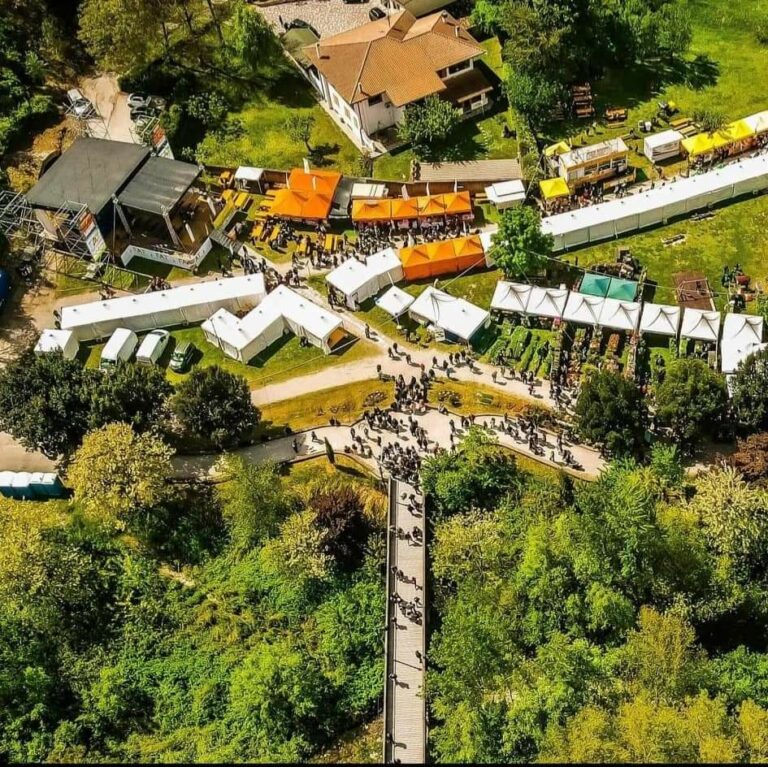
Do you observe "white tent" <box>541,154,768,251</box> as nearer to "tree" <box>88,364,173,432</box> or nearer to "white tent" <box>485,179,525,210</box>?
"white tent" <box>485,179,525,210</box>

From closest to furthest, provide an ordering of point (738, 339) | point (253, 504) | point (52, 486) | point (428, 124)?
point (253, 504)
point (52, 486)
point (738, 339)
point (428, 124)

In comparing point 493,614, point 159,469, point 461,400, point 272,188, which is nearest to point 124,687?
point 159,469

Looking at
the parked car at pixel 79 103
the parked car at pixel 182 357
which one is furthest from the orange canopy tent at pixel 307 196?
the parked car at pixel 79 103

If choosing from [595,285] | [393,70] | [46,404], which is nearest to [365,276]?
[595,285]

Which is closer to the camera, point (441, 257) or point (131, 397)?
point (131, 397)

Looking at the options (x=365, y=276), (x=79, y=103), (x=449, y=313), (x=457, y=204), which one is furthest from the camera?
(x=79, y=103)

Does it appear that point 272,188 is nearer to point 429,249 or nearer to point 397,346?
point 429,249

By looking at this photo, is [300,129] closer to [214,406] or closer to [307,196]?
[307,196]
